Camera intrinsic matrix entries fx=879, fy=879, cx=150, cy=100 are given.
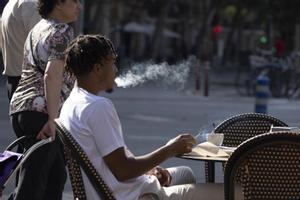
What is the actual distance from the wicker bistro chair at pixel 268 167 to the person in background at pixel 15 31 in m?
2.34

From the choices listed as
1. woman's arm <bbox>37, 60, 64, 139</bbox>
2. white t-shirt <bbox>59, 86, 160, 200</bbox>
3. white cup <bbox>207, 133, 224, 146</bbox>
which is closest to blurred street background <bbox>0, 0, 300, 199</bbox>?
white cup <bbox>207, 133, 224, 146</bbox>

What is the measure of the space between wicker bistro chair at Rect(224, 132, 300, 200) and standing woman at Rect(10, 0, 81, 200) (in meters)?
1.49

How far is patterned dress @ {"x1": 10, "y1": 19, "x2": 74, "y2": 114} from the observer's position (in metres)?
5.36

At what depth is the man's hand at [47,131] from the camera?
5.30 meters

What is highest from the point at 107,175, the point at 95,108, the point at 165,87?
the point at 95,108

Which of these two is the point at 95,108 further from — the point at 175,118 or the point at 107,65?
the point at 175,118

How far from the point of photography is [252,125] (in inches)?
216

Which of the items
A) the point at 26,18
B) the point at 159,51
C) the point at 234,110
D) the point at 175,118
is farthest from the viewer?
the point at 159,51

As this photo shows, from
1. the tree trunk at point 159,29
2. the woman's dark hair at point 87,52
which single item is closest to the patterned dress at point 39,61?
the woman's dark hair at point 87,52

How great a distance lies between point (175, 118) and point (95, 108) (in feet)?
40.8

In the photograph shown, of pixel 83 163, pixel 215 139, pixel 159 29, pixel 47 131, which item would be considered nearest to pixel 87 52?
pixel 83 163

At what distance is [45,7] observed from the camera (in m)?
5.52

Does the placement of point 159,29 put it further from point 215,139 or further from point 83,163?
point 83,163

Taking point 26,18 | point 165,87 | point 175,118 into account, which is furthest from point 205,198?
point 165,87
